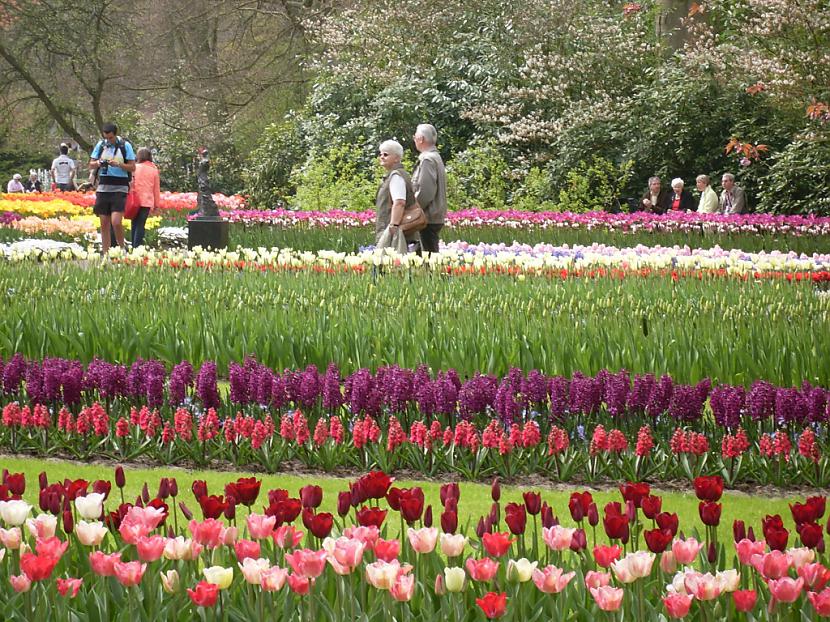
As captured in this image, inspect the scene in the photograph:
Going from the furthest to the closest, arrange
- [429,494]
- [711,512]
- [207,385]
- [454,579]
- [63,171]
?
[63,171] → [207,385] → [429,494] → [711,512] → [454,579]

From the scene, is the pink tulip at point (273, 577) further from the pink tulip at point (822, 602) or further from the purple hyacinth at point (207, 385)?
the purple hyacinth at point (207, 385)

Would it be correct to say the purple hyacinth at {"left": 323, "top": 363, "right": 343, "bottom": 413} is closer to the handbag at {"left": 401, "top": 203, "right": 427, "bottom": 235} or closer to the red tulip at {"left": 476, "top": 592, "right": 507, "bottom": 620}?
the red tulip at {"left": 476, "top": 592, "right": 507, "bottom": 620}

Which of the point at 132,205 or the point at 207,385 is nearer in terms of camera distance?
the point at 207,385

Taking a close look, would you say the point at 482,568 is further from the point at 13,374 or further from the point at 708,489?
the point at 13,374

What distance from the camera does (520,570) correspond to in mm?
2473

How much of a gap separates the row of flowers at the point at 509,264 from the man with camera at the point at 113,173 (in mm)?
2190

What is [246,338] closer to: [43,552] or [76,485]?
[76,485]

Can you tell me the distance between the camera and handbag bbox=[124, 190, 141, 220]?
1481 cm

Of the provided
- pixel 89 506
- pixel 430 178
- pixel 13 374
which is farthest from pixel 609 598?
pixel 430 178

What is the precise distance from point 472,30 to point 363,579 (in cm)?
2385

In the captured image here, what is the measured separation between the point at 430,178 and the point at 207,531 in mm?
7871

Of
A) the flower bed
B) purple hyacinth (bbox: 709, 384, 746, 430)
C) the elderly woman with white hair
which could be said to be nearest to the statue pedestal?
the elderly woman with white hair

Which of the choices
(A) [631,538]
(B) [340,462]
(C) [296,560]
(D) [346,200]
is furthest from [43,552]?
(D) [346,200]

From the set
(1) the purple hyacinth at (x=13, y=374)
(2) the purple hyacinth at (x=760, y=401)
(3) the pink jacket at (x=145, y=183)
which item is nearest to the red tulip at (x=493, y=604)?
(2) the purple hyacinth at (x=760, y=401)
